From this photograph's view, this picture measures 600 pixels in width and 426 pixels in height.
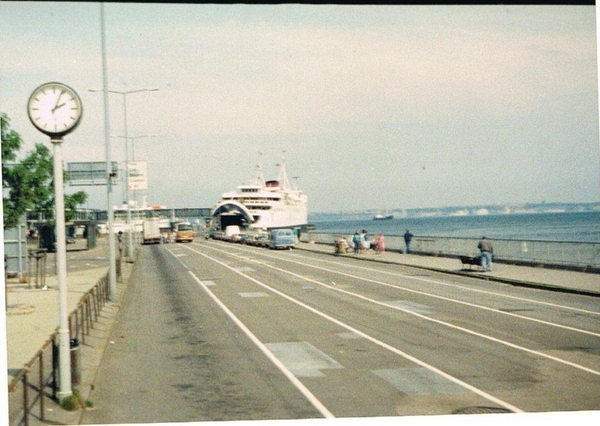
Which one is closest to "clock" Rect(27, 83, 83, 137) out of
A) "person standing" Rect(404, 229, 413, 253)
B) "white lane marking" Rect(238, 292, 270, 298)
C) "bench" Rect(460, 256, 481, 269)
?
"white lane marking" Rect(238, 292, 270, 298)

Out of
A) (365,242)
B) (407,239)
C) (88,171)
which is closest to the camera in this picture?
(407,239)

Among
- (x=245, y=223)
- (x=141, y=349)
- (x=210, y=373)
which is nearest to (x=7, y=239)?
(x=141, y=349)

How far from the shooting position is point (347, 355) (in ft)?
48.2

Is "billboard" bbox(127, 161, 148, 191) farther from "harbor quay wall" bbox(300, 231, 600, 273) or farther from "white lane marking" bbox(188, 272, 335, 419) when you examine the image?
"white lane marking" bbox(188, 272, 335, 419)

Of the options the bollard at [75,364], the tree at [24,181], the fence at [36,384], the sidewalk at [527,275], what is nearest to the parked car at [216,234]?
the sidewalk at [527,275]

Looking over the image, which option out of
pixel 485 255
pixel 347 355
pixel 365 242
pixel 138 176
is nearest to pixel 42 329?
pixel 347 355

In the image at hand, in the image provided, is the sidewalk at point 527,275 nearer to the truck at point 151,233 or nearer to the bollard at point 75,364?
the bollard at point 75,364

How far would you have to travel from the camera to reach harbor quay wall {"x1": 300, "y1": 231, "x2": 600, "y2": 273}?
105 ft

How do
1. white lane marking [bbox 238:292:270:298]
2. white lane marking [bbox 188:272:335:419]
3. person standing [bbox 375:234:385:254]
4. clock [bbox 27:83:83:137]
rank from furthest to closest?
1. person standing [bbox 375:234:385:254]
2. white lane marking [bbox 238:292:270:298]
3. clock [bbox 27:83:83:137]
4. white lane marking [bbox 188:272:335:419]

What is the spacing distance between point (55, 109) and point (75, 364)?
13.3 feet

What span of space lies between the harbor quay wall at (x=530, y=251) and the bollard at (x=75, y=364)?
956 inches

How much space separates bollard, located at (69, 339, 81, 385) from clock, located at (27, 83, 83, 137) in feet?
11.1

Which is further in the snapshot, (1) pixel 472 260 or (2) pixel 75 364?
(1) pixel 472 260

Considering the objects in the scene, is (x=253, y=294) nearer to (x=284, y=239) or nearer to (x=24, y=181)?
(x=24, y=181)
